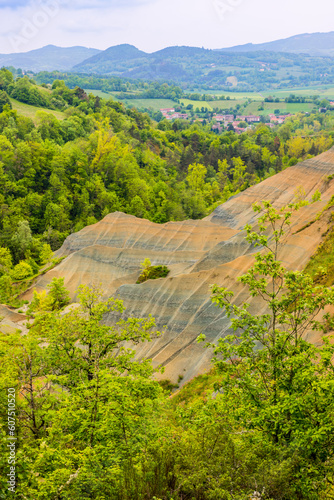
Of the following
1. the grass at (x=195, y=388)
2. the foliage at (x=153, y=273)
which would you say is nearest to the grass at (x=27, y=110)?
the foliage at (x=153, y=273)

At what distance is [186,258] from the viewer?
191 ft

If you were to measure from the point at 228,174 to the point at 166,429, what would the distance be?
132 meters

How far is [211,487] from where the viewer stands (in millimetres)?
11344

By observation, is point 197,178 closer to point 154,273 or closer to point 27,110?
point 27,110

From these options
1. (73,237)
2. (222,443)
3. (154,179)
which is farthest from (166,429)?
(154,179)

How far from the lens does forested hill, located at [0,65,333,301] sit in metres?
85.1

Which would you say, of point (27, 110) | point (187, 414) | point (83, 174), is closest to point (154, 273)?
point (187, 414)

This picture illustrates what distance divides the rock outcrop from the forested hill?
49.1 feet

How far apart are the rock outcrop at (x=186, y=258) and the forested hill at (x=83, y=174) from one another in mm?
14959

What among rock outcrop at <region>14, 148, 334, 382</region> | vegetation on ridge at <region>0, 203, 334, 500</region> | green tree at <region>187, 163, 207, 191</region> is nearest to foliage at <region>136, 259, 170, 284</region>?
rock outcrop at <region>14, 148, 334, 382</region>

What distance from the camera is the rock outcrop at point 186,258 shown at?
36.8 metres

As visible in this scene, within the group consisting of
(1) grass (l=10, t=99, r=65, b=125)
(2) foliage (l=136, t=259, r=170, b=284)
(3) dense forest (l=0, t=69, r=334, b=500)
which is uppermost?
(1) grass (l=10, t=99, r=65, b=125)

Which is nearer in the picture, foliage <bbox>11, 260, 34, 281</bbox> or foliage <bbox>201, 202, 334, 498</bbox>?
foliage <bbox>201, 202, 334, 498</bbox>

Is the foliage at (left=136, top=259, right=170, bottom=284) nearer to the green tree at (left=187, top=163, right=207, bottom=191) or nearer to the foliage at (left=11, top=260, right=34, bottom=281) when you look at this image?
the foliage at (left=11, top=260, right=34, bottom=281)
